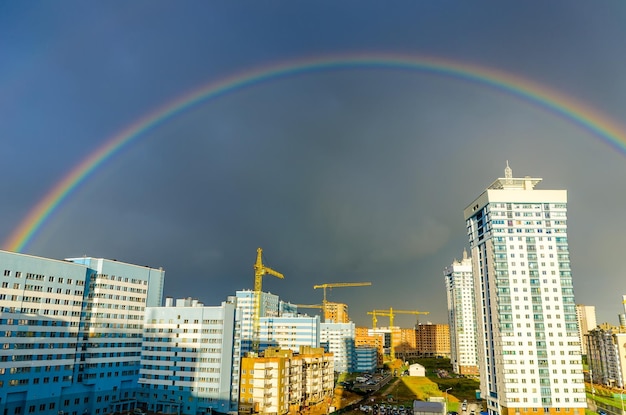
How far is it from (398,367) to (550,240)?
4005 inches

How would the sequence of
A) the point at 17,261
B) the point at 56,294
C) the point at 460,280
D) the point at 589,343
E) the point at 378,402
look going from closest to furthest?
the point at 17,261, the point at 56,294, the point at 378,402, the point at 589,343, the point at 460,280

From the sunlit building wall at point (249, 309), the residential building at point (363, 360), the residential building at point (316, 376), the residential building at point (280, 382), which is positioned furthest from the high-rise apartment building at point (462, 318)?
the residential building at point (280, 382)

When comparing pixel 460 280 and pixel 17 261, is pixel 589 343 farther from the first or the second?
pixel 17 261

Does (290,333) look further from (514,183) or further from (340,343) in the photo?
(514,183)

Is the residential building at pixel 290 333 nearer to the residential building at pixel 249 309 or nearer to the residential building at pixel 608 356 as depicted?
the residential building at pixel 249 309

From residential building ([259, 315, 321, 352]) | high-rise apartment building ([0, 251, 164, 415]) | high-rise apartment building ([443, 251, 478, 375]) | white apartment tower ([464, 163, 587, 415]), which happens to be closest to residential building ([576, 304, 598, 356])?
high-rise apartment building ([443, 251, 478, 375])

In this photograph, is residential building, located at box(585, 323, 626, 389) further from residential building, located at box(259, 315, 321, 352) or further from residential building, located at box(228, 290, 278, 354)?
residential building, located at box(228, 290, 278, 354)

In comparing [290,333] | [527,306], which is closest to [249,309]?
[290,333]

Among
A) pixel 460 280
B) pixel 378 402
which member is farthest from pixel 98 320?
pixel 460 280

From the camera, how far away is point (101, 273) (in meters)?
65.4

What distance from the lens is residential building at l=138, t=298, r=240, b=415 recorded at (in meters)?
61.7

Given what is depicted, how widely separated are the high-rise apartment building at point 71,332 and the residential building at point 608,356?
303ft

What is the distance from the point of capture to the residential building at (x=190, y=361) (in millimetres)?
61669

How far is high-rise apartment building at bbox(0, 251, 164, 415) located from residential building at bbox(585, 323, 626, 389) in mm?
92431
